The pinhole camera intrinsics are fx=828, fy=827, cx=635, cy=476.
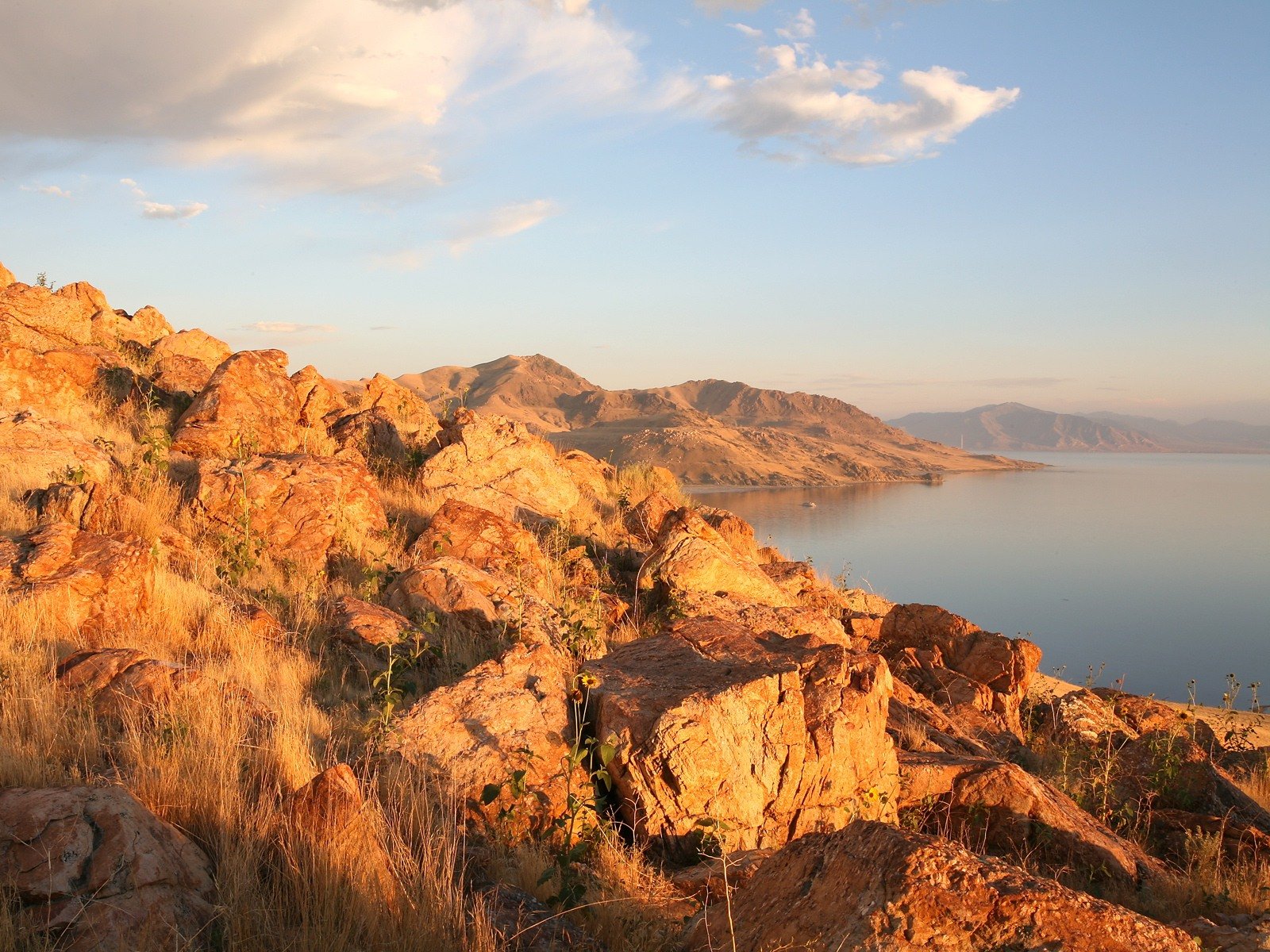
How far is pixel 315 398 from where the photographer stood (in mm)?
12414

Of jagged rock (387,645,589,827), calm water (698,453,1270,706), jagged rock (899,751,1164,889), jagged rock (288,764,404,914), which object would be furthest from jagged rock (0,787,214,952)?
calm water (698,453,1270,706)

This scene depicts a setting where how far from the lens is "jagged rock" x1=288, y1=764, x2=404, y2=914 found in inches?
123

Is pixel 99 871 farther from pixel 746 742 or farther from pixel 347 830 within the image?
pixel 746 742

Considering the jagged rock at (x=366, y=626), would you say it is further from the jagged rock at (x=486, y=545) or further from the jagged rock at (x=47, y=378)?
the jagged rock at (x=47, y=378)

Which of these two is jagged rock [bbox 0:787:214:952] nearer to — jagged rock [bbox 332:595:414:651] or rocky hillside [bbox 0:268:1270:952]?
rocky hillside [bbox 0:268:1270:952]

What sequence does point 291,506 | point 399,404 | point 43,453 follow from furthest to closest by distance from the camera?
1. point 399,404
2. point 43,453
3. point 291,506

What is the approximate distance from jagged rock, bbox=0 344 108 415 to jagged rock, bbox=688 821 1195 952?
11271 mm

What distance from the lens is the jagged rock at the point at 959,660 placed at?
8758mm

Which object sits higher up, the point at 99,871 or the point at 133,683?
the point at 133,683

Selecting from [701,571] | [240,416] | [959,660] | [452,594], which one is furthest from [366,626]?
[959,660]

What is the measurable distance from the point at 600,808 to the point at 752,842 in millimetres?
837

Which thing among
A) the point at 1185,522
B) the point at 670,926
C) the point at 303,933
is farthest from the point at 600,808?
A: the point at 1185,522

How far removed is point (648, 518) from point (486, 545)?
333 cm

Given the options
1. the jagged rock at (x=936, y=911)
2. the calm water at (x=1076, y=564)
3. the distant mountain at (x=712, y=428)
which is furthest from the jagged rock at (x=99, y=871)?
the distant mountain at (x=712, y=428)
